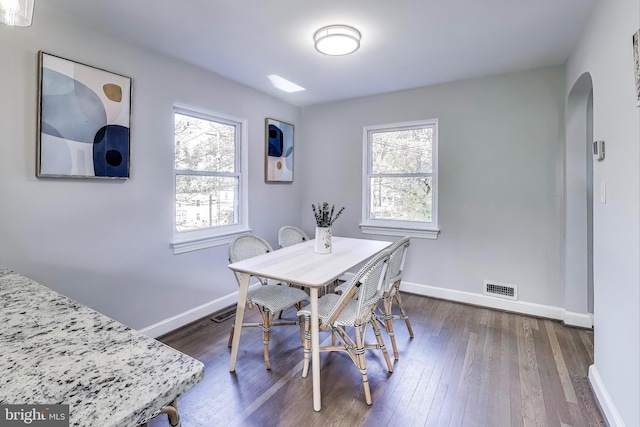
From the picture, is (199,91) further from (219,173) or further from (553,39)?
(553,39)

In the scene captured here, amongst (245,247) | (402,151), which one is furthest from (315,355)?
(402,151)

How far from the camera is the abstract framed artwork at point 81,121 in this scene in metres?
1.97

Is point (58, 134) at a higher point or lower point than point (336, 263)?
higher

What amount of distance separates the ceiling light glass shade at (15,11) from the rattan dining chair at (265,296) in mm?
1614

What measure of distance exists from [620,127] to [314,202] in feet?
10.4

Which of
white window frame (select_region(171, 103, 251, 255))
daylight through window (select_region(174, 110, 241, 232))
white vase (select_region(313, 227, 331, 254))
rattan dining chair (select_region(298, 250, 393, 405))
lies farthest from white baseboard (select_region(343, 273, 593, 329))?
daylight through window (select_region(174, 110, 241, 232))

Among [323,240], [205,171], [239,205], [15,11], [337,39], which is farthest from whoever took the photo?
[239,205]

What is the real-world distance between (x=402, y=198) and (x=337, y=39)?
2.05 m

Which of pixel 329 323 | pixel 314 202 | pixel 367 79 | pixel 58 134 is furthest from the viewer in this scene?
pixel 314 202

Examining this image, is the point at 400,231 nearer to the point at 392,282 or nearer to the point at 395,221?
the point at 395,221

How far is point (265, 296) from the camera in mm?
2342

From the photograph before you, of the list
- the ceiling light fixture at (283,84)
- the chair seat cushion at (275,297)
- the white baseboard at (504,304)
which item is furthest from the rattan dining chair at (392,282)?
the ceiling light fixture at (283,84)

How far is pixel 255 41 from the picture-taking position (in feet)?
7.89

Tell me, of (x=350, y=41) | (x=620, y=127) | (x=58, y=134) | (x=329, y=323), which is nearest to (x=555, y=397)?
(x=329, y=323)
